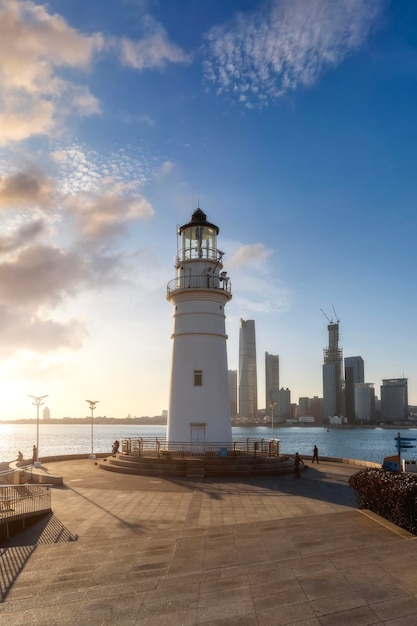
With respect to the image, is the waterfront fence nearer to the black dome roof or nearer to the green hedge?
the green hedge

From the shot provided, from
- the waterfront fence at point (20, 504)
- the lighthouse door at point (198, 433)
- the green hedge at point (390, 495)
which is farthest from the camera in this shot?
the lighthouse door at point (198, 433)

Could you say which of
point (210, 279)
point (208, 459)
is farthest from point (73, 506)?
point (210, 279)

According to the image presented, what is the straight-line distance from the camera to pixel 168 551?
10.5 meters

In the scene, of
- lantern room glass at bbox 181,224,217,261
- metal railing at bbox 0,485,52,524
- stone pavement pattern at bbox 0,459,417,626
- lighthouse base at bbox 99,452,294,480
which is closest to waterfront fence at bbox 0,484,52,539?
metal railing at bbox 0,485,52,524

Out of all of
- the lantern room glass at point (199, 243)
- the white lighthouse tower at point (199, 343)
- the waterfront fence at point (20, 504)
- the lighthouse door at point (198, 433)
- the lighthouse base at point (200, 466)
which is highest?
the lantern room glass at point (199, 243)

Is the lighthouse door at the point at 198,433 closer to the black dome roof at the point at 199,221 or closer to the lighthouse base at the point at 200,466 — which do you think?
the lighthouse base at the point at 200,466

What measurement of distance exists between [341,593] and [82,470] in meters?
21.6

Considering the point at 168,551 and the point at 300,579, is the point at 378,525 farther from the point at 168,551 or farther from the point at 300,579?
the point at 168,551

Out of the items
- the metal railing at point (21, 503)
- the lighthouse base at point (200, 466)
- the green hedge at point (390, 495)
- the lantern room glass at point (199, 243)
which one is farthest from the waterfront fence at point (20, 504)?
the lantern room glass at point (199, 243)

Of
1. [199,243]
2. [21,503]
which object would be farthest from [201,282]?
[21,503]

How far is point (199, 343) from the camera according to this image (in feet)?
94.3

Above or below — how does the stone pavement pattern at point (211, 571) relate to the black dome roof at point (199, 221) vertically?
below

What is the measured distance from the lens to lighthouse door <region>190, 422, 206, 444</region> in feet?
91.1

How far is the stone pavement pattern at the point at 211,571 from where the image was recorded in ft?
23.5
